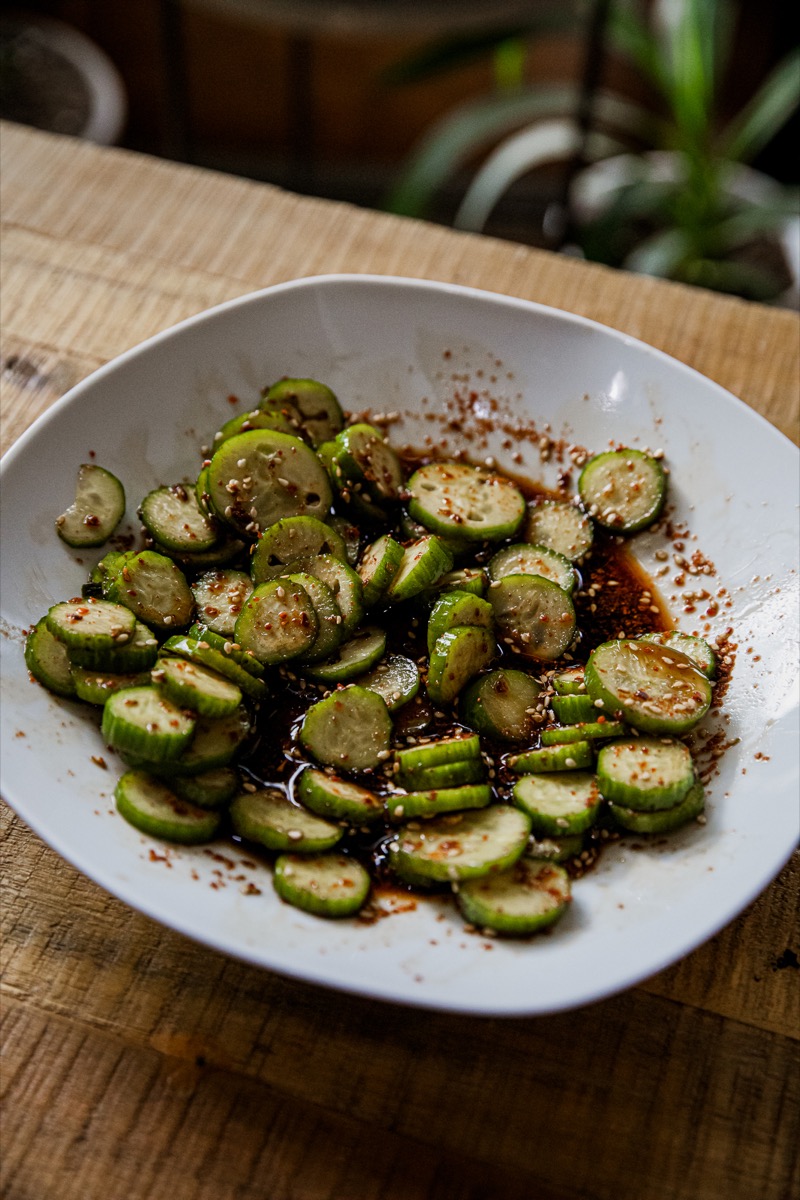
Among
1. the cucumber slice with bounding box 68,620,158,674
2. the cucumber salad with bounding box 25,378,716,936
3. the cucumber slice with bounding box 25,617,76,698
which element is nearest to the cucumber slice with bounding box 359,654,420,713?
the cucumber salad with bounding box 25,378,716,936

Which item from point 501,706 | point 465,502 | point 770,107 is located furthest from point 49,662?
point 770,107

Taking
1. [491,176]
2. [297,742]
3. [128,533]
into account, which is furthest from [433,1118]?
[491,176]

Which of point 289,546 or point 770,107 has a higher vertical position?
point 770,107

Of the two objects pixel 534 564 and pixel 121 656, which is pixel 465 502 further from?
pixel 121 656

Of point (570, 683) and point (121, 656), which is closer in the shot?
point (121, 656)

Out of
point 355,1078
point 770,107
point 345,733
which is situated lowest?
point 355,1078

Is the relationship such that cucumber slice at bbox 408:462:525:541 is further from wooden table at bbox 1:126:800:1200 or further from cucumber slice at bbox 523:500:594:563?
wooden table at bbox 1:126:800:1200

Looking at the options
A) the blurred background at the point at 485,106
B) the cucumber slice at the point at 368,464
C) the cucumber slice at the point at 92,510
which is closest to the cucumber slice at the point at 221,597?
the cucumber slice at the point at 92,510
